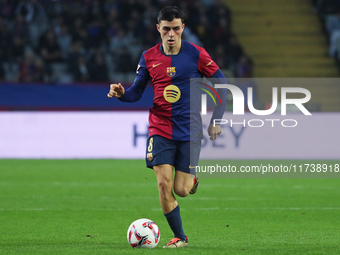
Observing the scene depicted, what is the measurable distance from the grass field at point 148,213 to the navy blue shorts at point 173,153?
29.2 inches

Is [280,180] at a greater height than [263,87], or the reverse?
[263,87]

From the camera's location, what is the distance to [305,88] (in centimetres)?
1820

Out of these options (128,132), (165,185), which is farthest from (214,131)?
(128,132)

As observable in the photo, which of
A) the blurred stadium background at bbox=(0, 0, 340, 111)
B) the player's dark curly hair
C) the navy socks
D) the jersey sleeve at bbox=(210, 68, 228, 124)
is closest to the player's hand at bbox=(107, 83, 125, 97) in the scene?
the player's dark curly hair

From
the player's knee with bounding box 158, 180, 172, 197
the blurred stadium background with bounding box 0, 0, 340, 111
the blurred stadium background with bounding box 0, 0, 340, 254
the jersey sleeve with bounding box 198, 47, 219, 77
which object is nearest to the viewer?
the player's knee with bounding box 158, 180, 172, 197

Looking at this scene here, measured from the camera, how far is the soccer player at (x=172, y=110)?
5508mm

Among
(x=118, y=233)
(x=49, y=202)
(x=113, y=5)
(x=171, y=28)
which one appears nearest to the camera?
(x=171, y=28)

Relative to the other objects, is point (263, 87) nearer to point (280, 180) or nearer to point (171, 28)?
point (280, 180)

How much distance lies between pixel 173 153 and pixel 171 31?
1.08m

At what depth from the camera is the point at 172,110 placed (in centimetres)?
564

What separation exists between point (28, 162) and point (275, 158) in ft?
19.6

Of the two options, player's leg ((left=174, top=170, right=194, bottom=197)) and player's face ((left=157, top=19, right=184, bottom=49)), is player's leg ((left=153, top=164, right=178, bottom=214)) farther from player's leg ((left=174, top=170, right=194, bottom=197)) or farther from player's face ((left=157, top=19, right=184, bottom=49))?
player's face ((left=157, top=19, right=184, bottom=49))

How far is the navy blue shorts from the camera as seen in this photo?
217 inches

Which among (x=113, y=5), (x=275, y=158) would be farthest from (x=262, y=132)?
(x=113, y=5)
